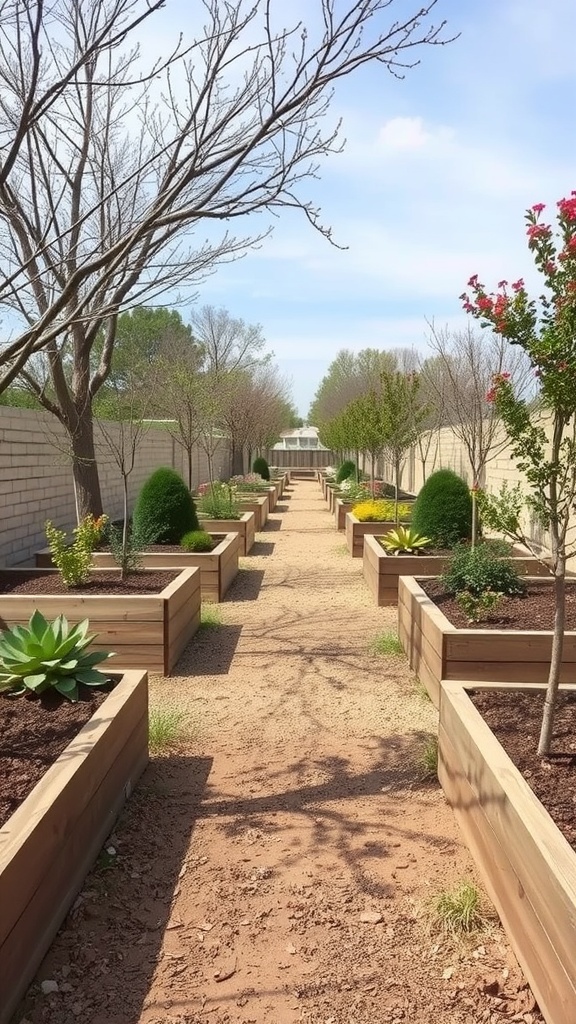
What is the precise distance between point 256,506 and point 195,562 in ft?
24.0

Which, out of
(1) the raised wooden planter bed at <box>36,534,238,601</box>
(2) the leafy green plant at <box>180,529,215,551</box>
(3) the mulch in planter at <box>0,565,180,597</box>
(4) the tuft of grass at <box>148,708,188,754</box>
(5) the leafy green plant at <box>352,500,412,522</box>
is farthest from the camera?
(5) the leafy green plant at <box>352,500,412,522</box>

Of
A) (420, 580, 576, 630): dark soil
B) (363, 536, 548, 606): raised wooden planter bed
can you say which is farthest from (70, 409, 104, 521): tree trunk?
(420, 580, 576, 630): dark soil

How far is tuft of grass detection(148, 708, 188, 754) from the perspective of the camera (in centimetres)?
411

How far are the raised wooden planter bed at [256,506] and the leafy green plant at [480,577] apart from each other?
850cm

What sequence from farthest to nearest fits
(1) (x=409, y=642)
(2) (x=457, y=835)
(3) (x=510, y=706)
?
(1) (x=409, y=642) < (3) (x=510, y=706) < (2) (x=457, y=835)

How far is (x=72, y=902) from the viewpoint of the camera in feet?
8.54

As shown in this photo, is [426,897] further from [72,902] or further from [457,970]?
[72,902]

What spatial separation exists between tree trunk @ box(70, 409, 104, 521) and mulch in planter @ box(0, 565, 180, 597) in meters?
2.15

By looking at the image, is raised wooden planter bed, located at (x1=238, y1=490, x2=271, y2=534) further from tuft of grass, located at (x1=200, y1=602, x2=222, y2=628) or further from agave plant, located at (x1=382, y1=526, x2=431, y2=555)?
tuft of grass, located at (x1=200, y1=602, x2=222, y2=628)

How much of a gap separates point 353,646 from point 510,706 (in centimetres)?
281

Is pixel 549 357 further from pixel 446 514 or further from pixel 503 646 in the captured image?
pixel 446 514

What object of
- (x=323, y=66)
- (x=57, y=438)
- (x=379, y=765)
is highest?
(x=323, y=66)

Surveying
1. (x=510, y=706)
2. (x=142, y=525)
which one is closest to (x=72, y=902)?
(x=510, y=706)

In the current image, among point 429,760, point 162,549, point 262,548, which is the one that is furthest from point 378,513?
point 429,760
